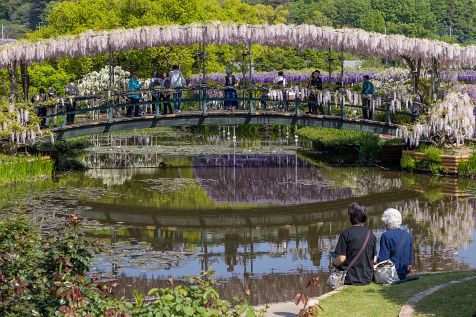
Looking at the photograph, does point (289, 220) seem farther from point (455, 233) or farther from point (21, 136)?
point (21, 136)

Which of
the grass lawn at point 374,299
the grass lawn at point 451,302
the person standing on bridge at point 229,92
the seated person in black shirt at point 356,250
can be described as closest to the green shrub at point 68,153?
the person standing on bridge at point 229,92

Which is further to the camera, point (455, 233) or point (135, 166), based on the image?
point (135, 166)

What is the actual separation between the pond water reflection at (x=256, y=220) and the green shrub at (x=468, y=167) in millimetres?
667

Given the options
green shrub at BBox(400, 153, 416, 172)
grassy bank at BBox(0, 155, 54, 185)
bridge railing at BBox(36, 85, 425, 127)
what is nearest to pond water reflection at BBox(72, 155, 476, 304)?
green shrub at BBox(400, 153, 416, 172)

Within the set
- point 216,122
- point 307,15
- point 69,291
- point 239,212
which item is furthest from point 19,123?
point 307,15

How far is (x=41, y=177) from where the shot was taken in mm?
27828

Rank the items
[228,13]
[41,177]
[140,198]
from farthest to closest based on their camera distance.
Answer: [228,13]
[41,177]
[140,198]

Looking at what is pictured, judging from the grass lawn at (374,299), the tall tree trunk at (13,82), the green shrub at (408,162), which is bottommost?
the green shrub at (408,162)

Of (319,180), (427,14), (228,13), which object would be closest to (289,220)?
(319,180)

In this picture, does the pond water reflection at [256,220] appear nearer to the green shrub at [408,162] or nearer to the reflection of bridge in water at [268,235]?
the reflection of bridge in water at [268,235]

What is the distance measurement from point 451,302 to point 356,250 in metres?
1.46

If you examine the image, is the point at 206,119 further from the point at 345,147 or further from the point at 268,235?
the point at 268,235

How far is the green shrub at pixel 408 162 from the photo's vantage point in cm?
2945

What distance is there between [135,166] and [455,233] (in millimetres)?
14865
